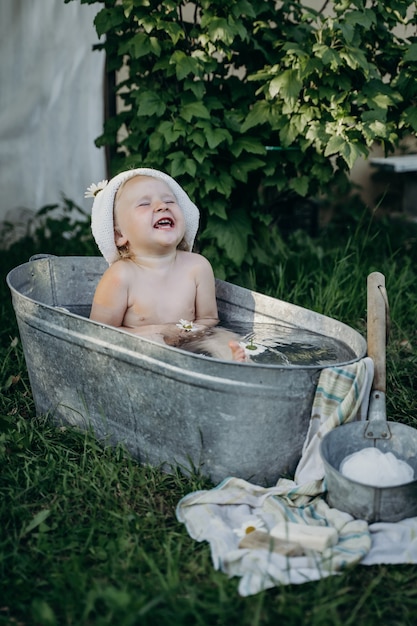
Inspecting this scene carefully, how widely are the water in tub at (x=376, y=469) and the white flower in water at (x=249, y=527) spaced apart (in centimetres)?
26

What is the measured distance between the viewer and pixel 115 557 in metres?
Answer: 2.02

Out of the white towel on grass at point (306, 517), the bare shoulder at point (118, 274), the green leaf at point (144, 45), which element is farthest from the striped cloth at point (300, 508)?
the green leaf at point (144, 45)

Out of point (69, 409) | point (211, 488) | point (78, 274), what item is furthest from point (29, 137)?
point (211, 488)

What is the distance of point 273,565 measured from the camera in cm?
196

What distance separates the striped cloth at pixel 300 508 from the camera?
198 cm

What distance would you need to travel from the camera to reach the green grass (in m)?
1.82

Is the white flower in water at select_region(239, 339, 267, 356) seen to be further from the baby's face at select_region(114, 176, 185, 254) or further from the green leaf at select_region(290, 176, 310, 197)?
the green leaf at select_region(290, 176, 310, 197)

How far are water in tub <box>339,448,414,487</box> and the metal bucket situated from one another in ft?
0.10

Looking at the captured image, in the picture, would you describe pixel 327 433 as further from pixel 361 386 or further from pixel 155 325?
pixel 155 325

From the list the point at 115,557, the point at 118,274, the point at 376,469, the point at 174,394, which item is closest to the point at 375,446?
the point at 376,469

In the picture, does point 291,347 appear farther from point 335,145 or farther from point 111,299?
point 335,145

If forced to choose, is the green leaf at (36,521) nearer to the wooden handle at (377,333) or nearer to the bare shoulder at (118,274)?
the bare shoulder at (118,274)

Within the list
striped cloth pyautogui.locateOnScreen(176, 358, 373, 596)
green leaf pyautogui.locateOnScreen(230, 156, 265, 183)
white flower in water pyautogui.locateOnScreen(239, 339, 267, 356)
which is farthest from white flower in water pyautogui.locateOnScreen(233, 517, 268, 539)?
green leaf pyautogui.locateOnScreen(230, 156, 265, 183)

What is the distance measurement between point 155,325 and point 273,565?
107cm
